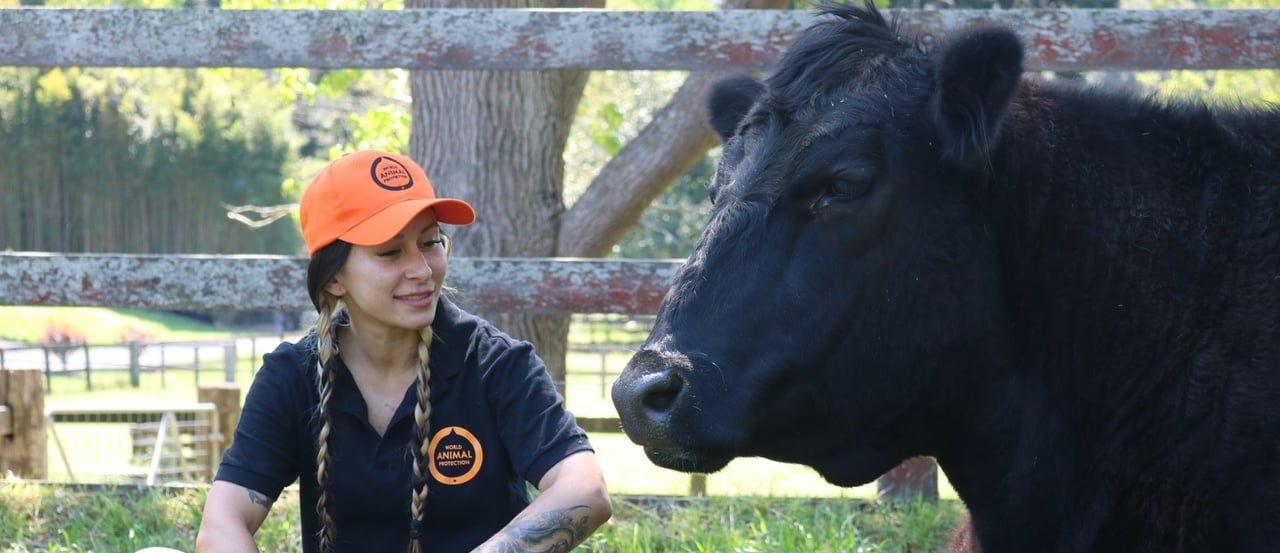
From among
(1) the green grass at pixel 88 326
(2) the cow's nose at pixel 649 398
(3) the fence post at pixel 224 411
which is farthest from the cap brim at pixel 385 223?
(1) the green grass at pixel 88 326

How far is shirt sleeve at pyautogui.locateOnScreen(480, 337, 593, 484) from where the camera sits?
3.36m

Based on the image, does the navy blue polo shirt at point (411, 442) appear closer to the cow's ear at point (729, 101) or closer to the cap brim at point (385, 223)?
the cap brim at point (385, 223)

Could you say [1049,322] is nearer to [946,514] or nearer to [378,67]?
[946,514]

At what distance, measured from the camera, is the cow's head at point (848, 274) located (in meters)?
2.82

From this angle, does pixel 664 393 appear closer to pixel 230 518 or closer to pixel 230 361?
pixel 230 518

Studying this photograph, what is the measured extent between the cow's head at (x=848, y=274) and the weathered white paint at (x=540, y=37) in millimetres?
2124

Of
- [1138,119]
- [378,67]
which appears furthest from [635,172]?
[1138,119]

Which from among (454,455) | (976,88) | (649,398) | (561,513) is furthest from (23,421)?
(976,88)

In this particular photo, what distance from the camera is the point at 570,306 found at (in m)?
5.09

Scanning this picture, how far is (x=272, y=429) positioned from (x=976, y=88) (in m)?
2.03

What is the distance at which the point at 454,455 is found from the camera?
349cm

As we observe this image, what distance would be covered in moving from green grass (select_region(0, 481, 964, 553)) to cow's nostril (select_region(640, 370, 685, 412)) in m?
1.78

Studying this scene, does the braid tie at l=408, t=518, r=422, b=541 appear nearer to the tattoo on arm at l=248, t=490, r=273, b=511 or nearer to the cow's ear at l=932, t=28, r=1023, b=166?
the tattoo on arm at l=248, t=490, r=273, b=511

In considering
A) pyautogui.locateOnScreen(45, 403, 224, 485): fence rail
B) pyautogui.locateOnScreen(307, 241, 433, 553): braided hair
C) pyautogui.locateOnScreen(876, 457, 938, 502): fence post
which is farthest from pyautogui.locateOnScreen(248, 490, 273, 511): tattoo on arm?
pyautogui.locateOnScreen(45, 403, 224, 485): fence rail
